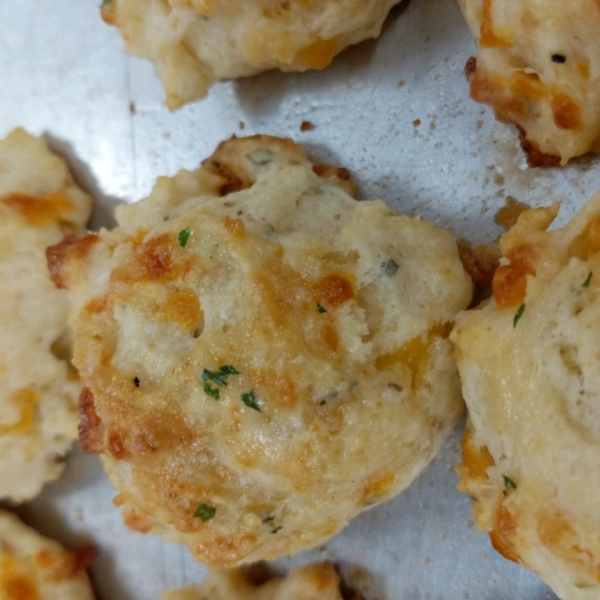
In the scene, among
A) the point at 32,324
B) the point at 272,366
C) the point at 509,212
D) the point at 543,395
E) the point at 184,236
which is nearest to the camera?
the point at 543,395

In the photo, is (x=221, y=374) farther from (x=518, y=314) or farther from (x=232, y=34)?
(x=232, y=34)

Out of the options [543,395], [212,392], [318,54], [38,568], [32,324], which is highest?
[318,54]

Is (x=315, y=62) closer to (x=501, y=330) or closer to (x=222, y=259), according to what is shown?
(x=222, y=259)

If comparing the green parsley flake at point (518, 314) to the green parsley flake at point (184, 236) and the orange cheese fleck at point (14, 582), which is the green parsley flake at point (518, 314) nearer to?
the green parsley flake at point (184, 236)

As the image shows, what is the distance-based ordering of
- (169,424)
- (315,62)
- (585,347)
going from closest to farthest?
(585,347), (169,424), (315,62)

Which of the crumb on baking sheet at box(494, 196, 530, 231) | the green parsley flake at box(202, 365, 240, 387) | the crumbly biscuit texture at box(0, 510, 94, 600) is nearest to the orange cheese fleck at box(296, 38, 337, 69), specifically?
the crumb on baking sheet at box(494, 196, 530, 231)

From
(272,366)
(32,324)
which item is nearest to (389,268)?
(272,366)

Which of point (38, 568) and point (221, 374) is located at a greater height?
point (221, 374)

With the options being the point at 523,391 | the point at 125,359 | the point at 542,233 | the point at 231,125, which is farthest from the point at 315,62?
the point at 523,391
